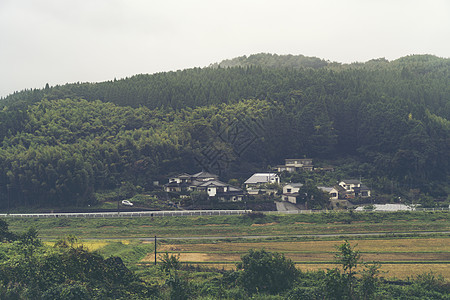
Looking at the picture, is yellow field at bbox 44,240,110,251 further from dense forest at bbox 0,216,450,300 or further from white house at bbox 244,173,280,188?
white house at bbox 244,173,280,188

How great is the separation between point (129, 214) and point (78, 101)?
38.8 meters

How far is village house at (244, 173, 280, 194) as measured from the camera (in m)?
60.5

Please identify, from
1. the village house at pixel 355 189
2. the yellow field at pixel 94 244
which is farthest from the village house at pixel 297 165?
the yellow field at pixel 94 244

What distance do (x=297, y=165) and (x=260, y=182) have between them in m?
8.93

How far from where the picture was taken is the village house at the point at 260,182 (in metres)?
60.5

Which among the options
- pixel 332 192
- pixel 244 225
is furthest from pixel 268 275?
pixel 332 192

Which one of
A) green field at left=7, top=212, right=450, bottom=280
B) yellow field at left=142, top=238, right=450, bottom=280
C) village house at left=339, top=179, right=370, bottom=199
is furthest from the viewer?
village house at left=339, top=179, right=370, bottom=199

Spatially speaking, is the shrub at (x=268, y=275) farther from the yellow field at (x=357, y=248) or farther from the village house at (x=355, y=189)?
the village house at (x=355, y=189)

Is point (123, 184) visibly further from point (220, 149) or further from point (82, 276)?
point (82, 276)

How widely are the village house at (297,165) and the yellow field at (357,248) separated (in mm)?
30449

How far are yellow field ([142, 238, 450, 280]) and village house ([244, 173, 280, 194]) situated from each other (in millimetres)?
21019

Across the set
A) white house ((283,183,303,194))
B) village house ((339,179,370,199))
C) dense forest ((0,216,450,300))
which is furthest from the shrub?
village house ((339,179,370,199))

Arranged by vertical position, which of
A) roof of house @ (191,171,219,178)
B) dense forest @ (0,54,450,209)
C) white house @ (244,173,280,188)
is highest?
dense forest @ (0,54,450,209)

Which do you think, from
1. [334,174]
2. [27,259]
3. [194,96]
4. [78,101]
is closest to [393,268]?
[27,259]
